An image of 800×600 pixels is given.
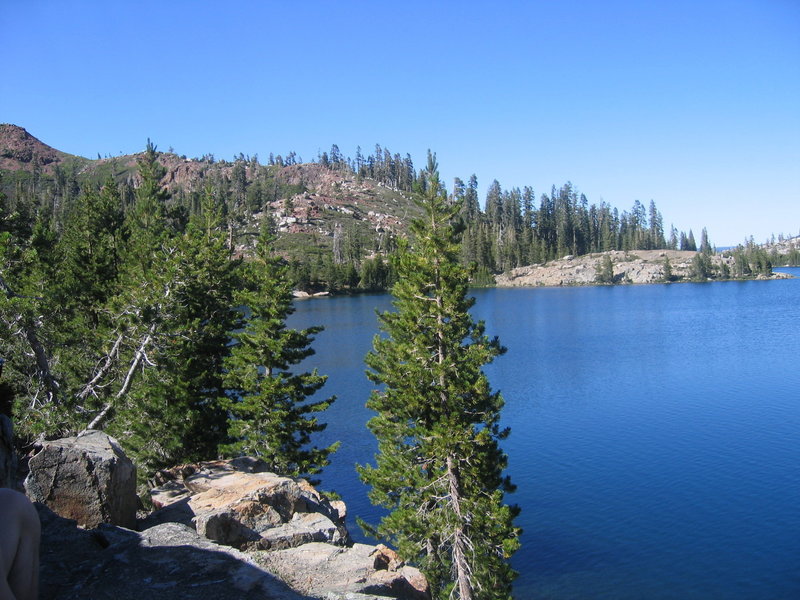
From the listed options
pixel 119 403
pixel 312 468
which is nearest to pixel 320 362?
pixel 312 468

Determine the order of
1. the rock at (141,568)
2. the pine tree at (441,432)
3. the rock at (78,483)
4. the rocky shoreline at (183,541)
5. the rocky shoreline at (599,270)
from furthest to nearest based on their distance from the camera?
1. the rocky shoreline at (599,270)
2. the pine tree at (441,432)
3. the rock at (78,483)
4. the rocky shoreline at (183,541)
5. the rock at (141,568)

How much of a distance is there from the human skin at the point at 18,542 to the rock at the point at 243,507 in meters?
8.91

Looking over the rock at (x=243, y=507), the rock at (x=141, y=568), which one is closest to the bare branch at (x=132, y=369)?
the rock at (x=243, y=507)

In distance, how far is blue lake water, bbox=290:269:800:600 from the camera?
960 inches

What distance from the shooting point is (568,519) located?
2833 cm

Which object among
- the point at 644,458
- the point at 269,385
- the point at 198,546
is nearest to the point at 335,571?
the point at 198,546

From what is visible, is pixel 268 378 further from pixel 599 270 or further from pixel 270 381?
pixel 599 270

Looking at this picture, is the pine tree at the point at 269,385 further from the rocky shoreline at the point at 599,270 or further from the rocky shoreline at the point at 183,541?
the rocky shoreline at the point at 599,270

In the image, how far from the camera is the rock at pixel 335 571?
12.8m

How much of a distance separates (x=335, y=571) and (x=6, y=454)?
7747 mm

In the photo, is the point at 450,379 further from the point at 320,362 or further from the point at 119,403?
the point at 320,362

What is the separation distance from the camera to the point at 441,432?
68.8ft

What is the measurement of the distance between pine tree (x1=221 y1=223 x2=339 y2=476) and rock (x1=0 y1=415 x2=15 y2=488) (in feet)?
54.4

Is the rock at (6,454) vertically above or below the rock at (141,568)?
above
